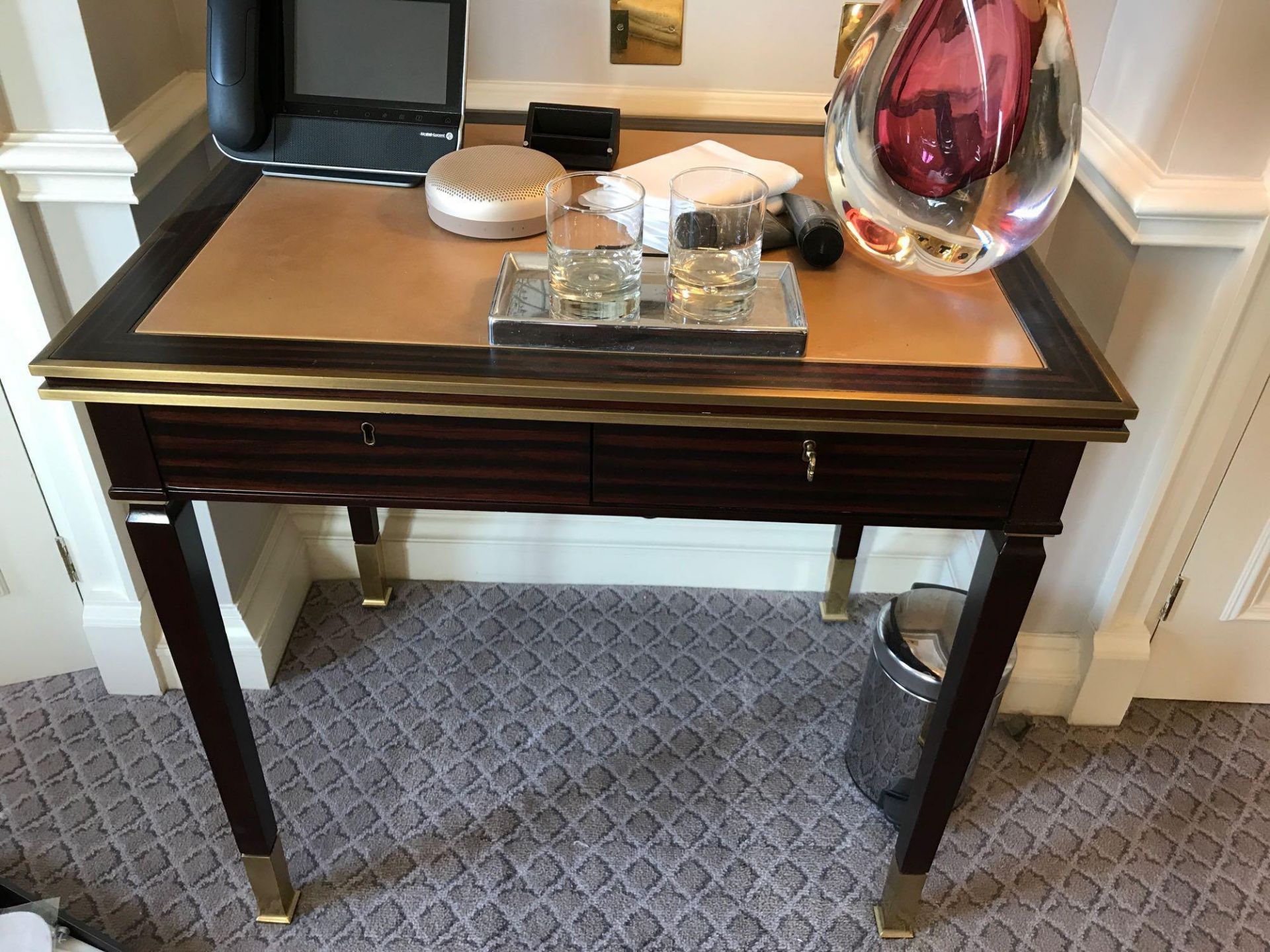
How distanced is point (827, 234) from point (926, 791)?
0.61 m

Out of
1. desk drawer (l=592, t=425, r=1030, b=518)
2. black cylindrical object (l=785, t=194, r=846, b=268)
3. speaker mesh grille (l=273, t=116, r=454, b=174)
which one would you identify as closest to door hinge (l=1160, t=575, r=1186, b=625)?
desk drawer (l=592, t=425, r=1030, b=518)

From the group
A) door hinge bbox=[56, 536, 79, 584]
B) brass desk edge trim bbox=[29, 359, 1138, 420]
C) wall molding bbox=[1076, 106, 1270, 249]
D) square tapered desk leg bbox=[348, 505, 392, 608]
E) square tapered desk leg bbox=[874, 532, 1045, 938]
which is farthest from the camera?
square tapered desk leg bbox=[348, 505, 392, 608]

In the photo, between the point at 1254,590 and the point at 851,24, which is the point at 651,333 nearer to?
the point at 851,24

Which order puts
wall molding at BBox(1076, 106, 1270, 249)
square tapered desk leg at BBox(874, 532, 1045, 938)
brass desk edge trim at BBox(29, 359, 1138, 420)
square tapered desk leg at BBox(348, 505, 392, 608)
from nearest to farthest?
brass desk edge trim at BBox(29, 359, 1138, 420), square tapered desk leg at BBox(874, 532, 1045, 938), wall molding at BBox(1076, 106, 1270, 249), square tapered desk leg at BBox(348, 505, 392, 608)

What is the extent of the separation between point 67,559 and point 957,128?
1271 millimetres

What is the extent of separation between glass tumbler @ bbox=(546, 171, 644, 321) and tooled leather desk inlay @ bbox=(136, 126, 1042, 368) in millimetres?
65

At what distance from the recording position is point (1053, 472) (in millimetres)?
899

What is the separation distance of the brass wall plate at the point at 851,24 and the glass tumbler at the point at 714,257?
1.53ft

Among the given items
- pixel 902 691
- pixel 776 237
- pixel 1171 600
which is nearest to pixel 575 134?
pixel 776 237

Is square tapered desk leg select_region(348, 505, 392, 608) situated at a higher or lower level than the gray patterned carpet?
higher

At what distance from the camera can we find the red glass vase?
861mm

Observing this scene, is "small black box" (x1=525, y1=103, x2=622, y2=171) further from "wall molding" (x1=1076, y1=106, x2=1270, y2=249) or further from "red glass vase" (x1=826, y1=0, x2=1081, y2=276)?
"wall molding" (x1=1076, y1=106, x2=1270, y2=249)

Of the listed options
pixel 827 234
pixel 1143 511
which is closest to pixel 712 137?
pixel 827 234

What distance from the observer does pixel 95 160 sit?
3.68 ft
